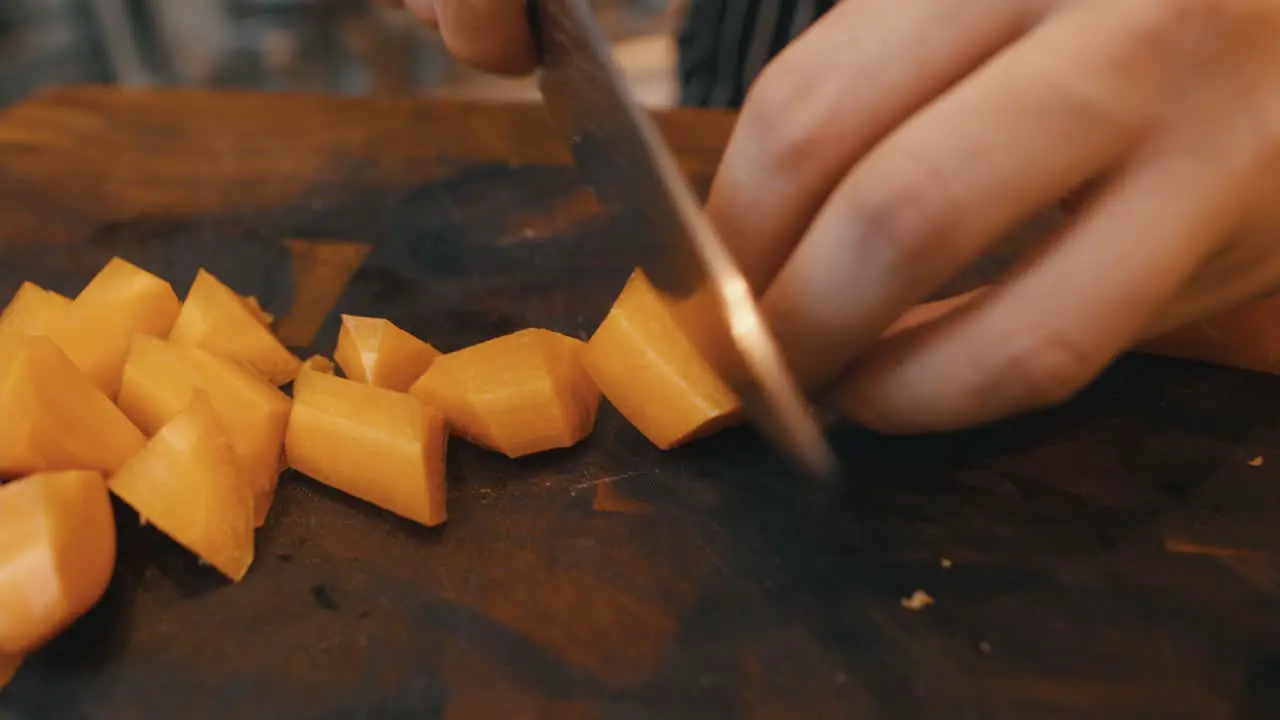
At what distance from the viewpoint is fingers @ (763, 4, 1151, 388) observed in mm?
800

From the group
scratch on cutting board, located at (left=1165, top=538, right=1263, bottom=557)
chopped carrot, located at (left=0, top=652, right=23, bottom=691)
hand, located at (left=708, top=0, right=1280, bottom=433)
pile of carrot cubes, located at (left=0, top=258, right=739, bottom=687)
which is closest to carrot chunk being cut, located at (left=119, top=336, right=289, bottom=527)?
pile of carrot cubes, located at (left=0, top=258, right=739, bottom=687)

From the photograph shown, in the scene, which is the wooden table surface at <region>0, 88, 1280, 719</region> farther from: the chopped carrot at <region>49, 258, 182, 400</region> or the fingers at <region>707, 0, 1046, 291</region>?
the fingers at <region>707, 0, 1046, 291</region>

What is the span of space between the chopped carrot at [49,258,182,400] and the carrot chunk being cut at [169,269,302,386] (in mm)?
34

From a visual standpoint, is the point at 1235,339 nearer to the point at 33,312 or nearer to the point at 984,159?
the point at 984,159

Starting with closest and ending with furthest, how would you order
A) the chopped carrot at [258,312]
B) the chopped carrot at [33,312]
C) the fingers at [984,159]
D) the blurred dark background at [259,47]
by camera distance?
the fingers at [984,159] < the chopped carrot at [33,312] < the chopped carrot at [258,312] < the blurred dark background at [259,47]

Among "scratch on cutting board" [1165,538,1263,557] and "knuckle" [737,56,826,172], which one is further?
"scratch on cutting board" [1165,538,1263,557]

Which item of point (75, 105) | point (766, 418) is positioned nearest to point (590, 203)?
point (766, 418)

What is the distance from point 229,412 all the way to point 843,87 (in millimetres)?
756

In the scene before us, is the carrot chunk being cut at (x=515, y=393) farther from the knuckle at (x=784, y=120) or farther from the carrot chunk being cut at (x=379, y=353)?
the knuckle at (x=784, y=120)

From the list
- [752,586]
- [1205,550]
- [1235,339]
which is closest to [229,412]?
[752,586]

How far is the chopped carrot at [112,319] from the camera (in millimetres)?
1234

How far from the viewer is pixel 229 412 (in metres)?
1.13

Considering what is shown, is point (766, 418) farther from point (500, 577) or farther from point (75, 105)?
point (75, 105)

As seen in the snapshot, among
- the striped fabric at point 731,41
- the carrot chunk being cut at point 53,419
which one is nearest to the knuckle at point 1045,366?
the carrot chunk being cut at point 53,419
